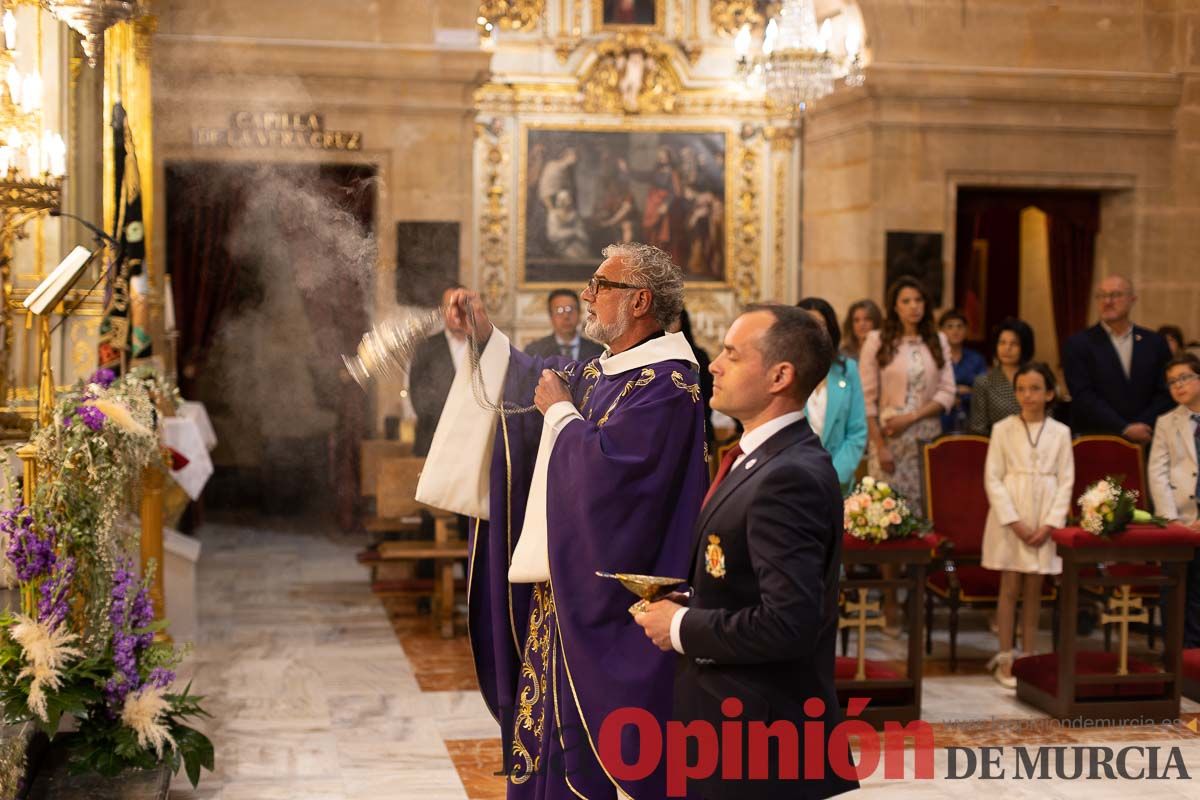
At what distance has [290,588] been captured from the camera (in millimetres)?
9102

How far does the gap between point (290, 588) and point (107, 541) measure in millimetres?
4281

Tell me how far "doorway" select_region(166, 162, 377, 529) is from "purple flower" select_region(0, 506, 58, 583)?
658cm

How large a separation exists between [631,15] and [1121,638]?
8.32m

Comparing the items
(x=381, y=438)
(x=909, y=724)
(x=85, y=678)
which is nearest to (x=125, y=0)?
(x=85, y=678)

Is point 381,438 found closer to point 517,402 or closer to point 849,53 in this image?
point 849,53

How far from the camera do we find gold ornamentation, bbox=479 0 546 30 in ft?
41.5

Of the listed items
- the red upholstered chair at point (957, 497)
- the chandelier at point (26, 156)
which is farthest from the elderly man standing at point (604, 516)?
the red upholstered chair at point (957, 497)

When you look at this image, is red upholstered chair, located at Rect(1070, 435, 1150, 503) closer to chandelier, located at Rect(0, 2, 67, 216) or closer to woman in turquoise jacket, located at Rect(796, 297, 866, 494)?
woman in turquoise jacket, located at Rect(796, 297, 866, 494)

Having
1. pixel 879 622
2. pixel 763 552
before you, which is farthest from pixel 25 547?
pixel 879 622

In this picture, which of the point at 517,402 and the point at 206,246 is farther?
the point at 206,246

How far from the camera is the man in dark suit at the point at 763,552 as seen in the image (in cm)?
279

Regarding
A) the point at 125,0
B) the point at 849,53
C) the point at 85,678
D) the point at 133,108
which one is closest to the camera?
the point at 85,678

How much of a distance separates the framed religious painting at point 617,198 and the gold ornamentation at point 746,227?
10 centimetres

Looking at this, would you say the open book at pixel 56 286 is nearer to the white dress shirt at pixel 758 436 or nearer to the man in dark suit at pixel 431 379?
the white dress shirt at pixel 758 436
